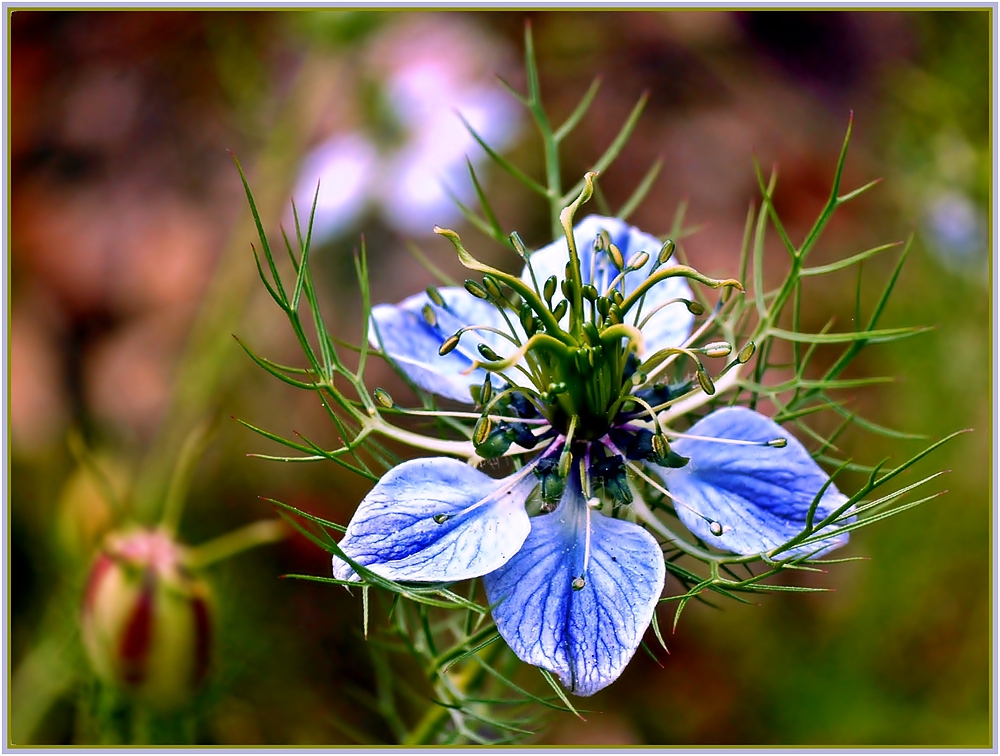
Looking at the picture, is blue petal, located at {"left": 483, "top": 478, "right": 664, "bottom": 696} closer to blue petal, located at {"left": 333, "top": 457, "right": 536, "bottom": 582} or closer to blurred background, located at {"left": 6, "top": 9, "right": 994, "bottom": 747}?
blue petal, located at {"left": 333, "top": 457, "right": 536, "bottom": 582}

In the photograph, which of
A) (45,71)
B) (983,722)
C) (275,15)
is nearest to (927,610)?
(983,722)

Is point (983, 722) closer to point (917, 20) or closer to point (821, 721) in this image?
point (821, 721)

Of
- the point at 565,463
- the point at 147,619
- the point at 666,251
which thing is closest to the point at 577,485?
the point at 565,463

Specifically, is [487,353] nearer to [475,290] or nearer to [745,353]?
[475,290]

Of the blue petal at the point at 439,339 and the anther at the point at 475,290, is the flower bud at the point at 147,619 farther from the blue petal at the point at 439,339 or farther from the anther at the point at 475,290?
the anther at the point at 475,290

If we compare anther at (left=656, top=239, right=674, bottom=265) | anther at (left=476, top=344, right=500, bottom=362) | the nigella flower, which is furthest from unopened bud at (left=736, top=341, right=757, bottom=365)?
anther at (left=476, top=344, right=500, bottom=362)
